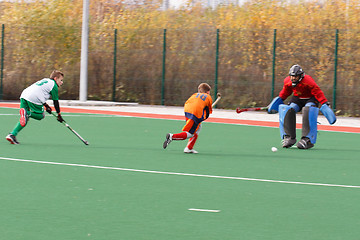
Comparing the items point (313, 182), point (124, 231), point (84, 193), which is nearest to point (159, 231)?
point (124, 231)

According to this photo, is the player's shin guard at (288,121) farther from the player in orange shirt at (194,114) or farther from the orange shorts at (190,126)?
the orange shorts at (190,126)

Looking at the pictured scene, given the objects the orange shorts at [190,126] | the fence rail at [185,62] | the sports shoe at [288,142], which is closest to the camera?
the orange shorts at [190,126]

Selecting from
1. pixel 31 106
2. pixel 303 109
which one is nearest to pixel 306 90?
pixel 303 109

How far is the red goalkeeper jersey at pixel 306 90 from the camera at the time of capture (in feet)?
46.2

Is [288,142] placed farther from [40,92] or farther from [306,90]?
[40,92]

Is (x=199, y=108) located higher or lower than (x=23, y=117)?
higher

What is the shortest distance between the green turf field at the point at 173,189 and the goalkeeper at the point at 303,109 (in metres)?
0.28

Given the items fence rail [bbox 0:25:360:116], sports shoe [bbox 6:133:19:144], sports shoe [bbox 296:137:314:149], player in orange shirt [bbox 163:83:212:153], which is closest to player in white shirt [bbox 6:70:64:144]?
sports shoe [bbox 6:133:19:144]

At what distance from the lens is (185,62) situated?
82.8ft

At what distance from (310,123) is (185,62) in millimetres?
11520

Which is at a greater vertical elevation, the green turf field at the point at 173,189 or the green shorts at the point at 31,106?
the green shorts at the point at 31,106

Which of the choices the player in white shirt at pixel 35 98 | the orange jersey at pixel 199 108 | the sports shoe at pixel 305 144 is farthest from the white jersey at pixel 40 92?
the sports shoe at pixel 305 144

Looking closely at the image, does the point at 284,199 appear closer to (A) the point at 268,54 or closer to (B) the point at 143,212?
(B) the point at 143,212

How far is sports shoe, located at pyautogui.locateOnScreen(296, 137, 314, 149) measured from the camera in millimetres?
13909
